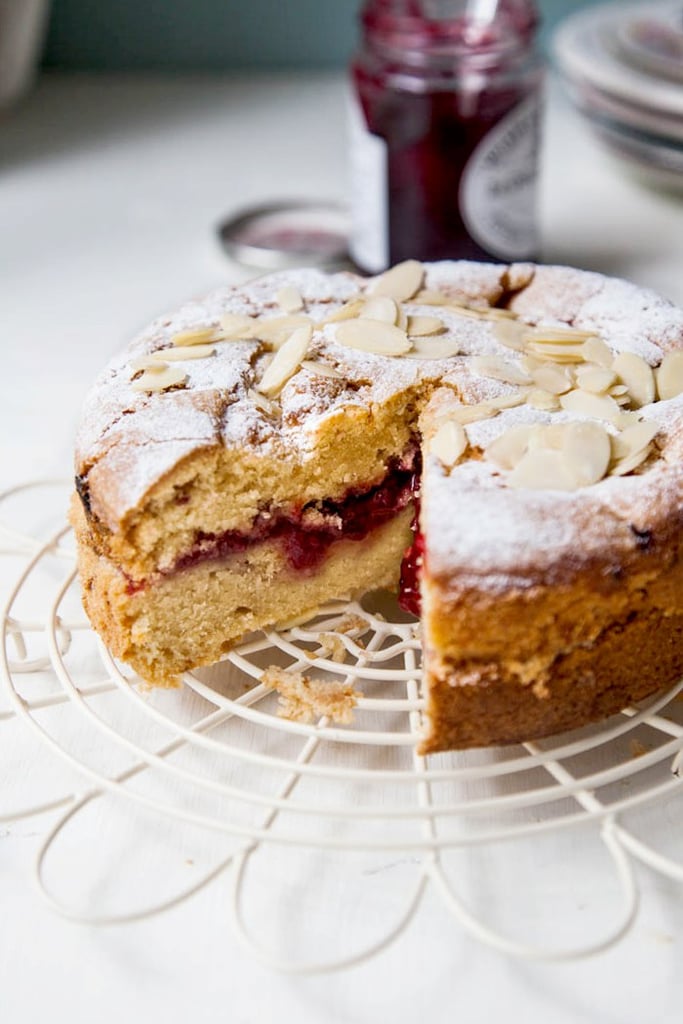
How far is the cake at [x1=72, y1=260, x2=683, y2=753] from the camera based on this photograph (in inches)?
51.7

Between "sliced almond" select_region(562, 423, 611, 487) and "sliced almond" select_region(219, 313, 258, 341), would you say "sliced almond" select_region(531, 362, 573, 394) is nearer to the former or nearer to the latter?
"sliced almond" select_region(562, 423, 611, 487)

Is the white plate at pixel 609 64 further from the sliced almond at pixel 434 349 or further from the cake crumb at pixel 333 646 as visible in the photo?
the cake crumb at pixel 333 646

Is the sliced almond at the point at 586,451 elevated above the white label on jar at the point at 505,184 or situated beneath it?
elevated above

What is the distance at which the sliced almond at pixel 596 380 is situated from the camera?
1.54 metres

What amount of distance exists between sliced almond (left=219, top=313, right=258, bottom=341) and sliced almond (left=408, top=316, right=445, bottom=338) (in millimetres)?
236

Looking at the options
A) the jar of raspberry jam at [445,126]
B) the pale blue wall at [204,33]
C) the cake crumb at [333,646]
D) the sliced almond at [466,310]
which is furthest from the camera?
the pale blue wall at [204,33]

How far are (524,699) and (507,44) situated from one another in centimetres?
143

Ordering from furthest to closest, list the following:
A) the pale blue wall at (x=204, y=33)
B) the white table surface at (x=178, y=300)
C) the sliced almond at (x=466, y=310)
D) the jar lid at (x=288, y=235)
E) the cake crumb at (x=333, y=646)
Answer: the pale blue wall at (x=204, y=33) < the jar lid at (x=288, y=235) < the sliced almond at (x=466, y=310) < the cake crumb at (x=333, y=646) < the white table surface at (x=178, y=300)

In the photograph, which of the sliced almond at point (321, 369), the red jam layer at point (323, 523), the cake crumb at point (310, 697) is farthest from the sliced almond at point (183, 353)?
the cake crumb at point (310, 697)

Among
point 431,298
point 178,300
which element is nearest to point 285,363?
point 431,298

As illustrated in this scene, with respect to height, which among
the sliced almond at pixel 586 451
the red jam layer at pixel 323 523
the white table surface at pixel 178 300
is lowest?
the white table surface at pixel 178 300

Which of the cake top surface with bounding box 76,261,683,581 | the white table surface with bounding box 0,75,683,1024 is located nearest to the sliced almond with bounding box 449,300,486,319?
the cake top surface with bounding box 76,261,683,581

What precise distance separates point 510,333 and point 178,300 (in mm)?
1159

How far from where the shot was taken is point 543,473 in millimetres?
1396
